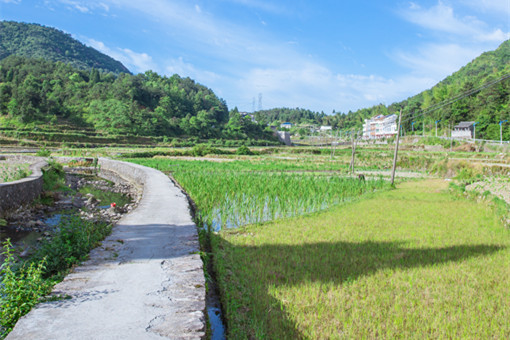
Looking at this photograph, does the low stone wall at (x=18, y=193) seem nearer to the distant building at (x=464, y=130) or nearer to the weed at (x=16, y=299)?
the weed at (x=16, y=299)

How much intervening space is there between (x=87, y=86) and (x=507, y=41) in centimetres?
9883

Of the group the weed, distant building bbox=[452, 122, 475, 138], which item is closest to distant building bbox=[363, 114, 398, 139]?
distant building bbox=[452, 122, 475, 138]

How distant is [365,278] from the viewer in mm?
4324

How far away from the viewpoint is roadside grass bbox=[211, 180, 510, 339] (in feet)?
10.7

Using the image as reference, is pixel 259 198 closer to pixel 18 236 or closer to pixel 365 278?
pixel 18 236

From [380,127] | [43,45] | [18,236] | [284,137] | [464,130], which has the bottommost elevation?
[18,236]

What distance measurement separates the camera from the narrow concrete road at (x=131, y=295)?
8.30 ft

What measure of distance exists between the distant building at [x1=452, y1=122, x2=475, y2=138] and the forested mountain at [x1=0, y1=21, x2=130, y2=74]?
382 ft

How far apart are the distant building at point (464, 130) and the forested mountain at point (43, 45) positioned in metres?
117

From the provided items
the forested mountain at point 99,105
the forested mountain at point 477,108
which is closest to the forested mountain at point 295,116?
the forested mountain at point 99,105

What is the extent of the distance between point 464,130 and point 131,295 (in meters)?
50.7

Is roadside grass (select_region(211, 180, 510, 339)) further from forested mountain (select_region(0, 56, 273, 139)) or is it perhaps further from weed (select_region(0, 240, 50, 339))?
forested mountain (select_region(0, 56, 273, 139))

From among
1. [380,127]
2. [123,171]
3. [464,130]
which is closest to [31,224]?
[123,171]

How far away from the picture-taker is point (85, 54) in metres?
147
